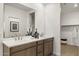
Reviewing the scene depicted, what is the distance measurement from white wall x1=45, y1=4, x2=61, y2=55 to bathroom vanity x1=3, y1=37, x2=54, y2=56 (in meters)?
0.13

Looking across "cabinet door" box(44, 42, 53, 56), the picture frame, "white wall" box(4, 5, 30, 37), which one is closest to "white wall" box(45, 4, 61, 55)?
"cabinet door" box(44, 42, 53, 56)

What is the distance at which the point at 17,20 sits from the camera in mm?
1740

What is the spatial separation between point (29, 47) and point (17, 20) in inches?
24.5

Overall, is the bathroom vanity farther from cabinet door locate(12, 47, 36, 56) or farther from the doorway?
the doorway

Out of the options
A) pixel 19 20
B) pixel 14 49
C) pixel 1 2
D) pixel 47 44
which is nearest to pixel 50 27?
pixel 47 44

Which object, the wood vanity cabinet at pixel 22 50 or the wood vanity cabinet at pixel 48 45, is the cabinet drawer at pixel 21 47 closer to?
the wood vanity cabinet at pixel 22 50

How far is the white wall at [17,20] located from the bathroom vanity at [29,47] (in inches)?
8.8

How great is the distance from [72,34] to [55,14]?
663 millimetres

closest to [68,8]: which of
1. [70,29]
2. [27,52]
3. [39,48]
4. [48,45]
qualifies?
[70,29]

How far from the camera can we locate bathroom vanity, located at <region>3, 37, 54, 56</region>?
141 cm

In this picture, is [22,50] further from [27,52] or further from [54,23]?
[54,23]

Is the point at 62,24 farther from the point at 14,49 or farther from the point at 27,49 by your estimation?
the point at 14,49

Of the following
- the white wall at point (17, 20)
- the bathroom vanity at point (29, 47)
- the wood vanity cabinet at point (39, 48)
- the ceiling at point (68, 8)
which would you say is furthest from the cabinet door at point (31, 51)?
the ceiling at point (68, 8)

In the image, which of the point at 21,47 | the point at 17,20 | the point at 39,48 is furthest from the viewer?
the point at 39,48
